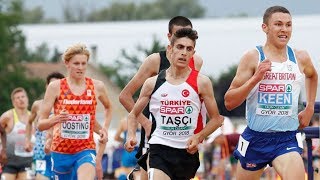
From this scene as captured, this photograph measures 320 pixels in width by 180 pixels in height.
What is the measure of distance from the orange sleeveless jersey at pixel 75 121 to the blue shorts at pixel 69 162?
0.21 feet

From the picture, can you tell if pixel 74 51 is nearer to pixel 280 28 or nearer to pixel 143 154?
pixel 143 154

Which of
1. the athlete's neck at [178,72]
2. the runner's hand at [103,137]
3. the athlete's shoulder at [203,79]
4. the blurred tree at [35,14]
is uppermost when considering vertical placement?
the blurred tree at [35,14]

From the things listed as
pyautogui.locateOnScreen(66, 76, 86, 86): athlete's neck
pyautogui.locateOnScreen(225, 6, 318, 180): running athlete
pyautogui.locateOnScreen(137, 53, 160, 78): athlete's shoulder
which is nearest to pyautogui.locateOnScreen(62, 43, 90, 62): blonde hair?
pyautogui.locateOnScreen(66, 76, 86, 86): athlete's neck

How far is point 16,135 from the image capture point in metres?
23.6

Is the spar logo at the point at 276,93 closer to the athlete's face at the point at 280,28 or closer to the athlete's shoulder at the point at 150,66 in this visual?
the athlete's face at the point at 280,28

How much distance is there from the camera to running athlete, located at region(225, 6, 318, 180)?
13.4 metres

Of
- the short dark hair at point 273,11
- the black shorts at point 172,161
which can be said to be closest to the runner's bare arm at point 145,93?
the black shorts at point 172,161

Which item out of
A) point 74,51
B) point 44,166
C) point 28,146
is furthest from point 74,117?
point 28,146

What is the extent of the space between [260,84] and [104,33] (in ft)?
287

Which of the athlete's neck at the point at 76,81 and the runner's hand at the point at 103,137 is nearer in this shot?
the runner's hand at the point at 103,137

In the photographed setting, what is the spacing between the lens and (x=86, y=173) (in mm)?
15781

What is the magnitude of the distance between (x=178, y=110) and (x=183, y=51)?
0.64 metres

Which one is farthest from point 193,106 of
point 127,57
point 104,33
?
point 104,33

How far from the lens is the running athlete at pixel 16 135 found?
925 inches
